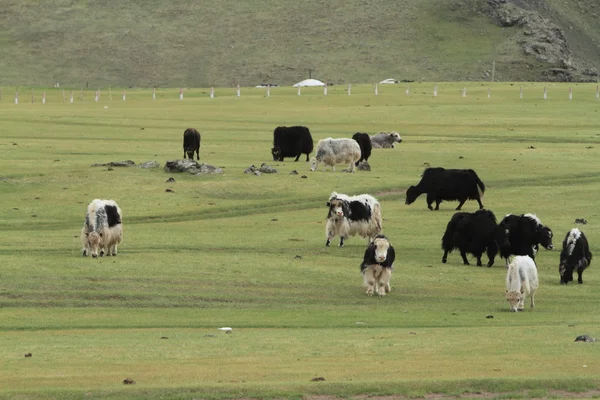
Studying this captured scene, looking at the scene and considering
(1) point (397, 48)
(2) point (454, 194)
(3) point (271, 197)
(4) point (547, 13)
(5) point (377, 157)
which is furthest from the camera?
(4) point (547, 13)

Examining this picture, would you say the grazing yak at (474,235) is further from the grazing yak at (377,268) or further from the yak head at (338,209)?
the grazing yak at (377,268)

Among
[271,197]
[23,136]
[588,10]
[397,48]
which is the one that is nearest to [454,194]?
[271,197]

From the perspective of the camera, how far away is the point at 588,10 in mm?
180000

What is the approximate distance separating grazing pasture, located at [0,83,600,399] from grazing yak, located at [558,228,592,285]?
1.28 ft

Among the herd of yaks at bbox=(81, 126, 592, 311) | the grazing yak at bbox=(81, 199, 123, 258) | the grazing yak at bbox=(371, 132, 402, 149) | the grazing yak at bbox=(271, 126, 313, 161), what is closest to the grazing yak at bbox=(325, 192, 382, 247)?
the herd of yaks at bbox=(81, 126, 592, 311)

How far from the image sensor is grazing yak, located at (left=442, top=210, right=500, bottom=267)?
3050 cm

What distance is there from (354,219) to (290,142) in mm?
20094

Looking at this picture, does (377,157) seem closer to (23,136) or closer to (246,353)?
(23,136)

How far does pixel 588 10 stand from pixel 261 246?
508 feet

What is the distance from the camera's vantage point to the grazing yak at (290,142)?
52.6 meters

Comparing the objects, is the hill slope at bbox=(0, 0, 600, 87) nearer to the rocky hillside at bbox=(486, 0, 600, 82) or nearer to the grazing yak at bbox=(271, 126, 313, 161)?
the rocky hillside at bbox=(486, 0, 600, 82)

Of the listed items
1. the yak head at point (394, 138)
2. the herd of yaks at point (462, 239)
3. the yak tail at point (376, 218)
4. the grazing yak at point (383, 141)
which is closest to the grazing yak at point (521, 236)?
the herd of yaks at point (462, 239)

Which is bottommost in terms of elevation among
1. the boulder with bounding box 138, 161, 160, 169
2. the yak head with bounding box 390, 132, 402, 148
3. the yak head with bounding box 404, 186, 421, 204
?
the yak head with bounding box 404, 186, 421, 204

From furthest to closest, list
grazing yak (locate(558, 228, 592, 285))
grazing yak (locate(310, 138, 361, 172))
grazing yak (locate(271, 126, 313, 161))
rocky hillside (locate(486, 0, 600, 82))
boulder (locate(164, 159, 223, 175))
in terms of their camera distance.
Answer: rocky hillside (locate(486, 0, 600, 82)) → grazing yak (locate(271, 126, 313, 161)) → grazing yak (locate(310, 138, 361, 172)) → boulder (locate(164, 159, 223, 175)) → grazing yak (locate(558, 228, 592, 285))
